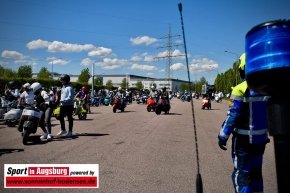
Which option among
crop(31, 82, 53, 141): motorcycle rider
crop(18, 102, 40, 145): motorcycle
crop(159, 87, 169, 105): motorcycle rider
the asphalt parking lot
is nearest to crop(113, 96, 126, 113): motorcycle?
crop(159, 87, 169, 105): motorcycle rider

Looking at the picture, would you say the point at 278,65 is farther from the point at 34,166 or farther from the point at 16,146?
the point at 16,146

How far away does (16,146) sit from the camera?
→ 6809 mm

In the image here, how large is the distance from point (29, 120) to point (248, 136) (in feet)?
20.4

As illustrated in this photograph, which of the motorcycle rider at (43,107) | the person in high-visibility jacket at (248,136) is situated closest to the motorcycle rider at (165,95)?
the motorcycle rider at (43,107)

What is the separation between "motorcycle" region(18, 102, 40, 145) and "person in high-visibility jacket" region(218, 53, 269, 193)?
→ 5880mm

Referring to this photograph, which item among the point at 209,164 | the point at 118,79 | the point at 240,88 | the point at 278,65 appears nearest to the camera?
the point at 278,65

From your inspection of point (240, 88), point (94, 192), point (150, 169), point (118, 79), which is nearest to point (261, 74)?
point (240, 88)

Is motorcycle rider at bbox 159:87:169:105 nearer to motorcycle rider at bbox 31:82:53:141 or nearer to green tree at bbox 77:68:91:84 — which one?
motorcycle rider at bbox 31:82:53:141

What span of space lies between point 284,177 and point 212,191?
2846 millimetres

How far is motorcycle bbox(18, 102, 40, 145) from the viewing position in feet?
23.3

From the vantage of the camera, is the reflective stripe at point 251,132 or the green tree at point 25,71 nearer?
the reflective stripe at point 251,132

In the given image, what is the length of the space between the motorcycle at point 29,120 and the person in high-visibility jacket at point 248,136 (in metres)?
5.88

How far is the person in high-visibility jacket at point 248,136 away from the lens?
2.83 m

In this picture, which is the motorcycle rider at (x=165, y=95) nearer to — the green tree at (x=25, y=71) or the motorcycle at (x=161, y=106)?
the motorcycle at (x=161, y=106)
